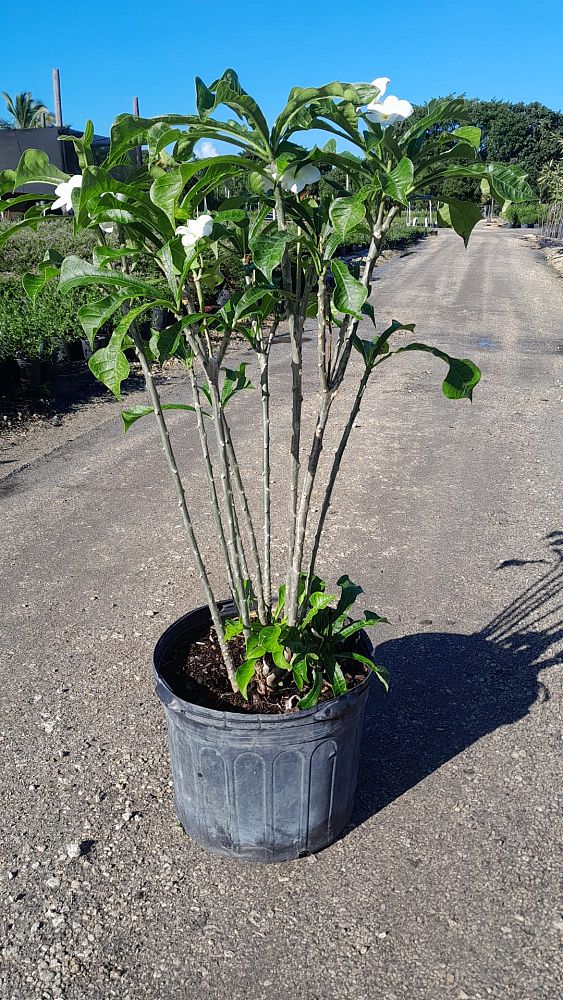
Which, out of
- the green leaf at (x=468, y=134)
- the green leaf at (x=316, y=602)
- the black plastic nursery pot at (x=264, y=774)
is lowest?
the black plastic nursery pot at (x=264, y=774)

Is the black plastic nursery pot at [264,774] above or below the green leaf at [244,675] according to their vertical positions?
below

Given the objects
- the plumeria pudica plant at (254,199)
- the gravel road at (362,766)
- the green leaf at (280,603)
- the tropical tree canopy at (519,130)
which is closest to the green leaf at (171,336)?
the plumeria pudica plant at (254,199)

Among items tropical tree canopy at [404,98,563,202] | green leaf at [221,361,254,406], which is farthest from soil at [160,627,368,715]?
tropical tree canopy at [404,98,563,202]

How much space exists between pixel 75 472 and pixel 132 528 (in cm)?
125

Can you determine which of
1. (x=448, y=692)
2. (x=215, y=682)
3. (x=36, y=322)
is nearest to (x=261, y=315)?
(x=215, y=682)

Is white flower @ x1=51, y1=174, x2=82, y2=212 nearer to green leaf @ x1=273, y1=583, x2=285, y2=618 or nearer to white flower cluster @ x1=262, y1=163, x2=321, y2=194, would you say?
white flower cluster @ x1=262, y1=163, x2=321, y2=194

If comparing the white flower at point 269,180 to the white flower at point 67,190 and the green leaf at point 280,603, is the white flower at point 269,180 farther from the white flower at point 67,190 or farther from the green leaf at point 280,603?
the green leaf at point 280,603

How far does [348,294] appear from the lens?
4.65 feet

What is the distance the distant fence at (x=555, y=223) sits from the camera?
3373cm

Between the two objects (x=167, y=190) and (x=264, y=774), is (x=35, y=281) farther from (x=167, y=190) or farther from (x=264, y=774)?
(x=264, y=774)

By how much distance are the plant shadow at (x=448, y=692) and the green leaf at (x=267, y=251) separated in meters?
1.64

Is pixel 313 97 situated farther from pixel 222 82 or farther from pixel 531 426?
pixel 531 426

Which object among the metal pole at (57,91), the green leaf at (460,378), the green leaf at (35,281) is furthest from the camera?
the metal pole at (57,91)

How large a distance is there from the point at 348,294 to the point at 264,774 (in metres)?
1.20
